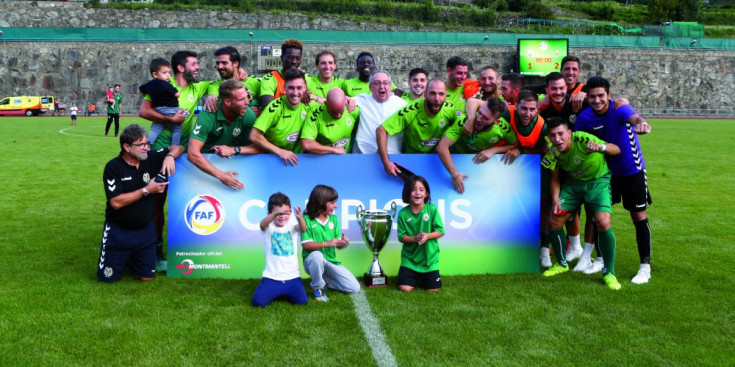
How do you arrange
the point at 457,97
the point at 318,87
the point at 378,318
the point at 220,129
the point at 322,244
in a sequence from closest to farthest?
the point at 378,318 < the point at 322,244 < the point at 220,129 < the point at 457,97 < the point at 318,87

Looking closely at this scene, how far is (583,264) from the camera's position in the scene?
6.58 m

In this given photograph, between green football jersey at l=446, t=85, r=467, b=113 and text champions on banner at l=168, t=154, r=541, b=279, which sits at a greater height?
green football jersey at l=446, t=85, r=467, b=113

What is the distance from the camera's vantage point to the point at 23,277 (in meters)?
6.08

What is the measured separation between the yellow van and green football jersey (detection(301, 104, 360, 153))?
127 ft

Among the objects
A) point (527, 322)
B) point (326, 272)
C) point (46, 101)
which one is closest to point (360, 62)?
point (326, 272)

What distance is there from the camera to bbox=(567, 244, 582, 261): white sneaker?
710cm

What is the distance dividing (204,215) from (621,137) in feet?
13.2

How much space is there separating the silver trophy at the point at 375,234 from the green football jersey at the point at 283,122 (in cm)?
102

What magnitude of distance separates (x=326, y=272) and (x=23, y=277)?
2.85m

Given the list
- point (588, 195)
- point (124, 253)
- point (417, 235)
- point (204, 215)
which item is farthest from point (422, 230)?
point (124, 253)

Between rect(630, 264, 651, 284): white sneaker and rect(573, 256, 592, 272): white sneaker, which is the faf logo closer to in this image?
rect(573, 256, 592, 272): white sneaker

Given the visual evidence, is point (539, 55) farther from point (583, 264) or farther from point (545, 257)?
point (583, 264)

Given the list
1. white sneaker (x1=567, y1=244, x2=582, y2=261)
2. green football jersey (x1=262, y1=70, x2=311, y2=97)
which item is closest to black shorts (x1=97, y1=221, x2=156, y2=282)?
green football jersey (x1=262, y1=70, x2=311, y2=97)

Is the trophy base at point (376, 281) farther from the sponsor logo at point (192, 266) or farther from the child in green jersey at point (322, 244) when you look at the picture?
the sponsor logo at point (192, 266)
